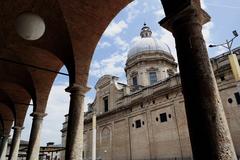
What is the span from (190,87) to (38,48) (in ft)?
22.5

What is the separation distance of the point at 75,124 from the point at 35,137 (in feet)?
13.0

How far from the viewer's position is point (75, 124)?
565cm

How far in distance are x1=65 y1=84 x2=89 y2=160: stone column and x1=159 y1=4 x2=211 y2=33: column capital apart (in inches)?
144

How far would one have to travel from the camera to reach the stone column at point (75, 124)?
5.43 metres

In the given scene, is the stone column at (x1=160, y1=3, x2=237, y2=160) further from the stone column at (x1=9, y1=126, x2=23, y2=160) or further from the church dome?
the church dome

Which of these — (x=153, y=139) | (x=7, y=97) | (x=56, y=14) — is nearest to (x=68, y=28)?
(x=56, y=14)

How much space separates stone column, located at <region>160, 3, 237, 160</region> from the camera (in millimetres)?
2332

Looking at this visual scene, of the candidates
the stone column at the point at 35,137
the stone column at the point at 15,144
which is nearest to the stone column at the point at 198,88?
the stone column at the point at 35,137

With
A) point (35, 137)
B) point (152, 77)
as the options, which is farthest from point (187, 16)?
point (152, 77)

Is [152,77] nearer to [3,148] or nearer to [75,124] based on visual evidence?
[3,148]

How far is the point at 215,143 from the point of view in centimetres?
230

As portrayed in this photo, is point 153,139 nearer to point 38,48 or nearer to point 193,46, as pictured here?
point 38,48

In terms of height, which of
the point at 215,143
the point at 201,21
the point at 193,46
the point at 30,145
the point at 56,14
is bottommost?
the point at 215,143

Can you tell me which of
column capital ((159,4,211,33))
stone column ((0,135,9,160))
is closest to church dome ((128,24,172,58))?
stone column ((0,135,9,160))
